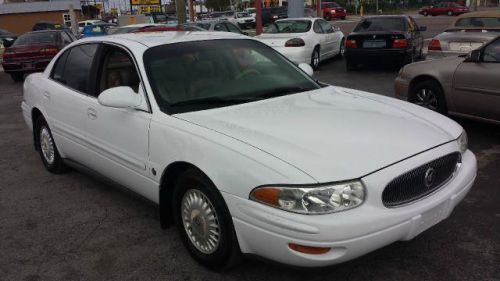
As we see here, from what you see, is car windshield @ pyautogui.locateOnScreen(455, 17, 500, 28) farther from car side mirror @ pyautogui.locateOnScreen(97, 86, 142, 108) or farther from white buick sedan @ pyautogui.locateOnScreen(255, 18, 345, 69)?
car side mirror @ pyautogui.locateOnScreen(97, 86, 142, 108)

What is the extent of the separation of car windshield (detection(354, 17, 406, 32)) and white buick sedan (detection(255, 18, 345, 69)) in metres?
1.16

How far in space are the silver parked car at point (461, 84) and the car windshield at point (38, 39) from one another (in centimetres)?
1139

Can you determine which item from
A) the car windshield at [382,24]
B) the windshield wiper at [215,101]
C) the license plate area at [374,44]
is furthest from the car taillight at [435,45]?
the windshield wiper at [215,101]

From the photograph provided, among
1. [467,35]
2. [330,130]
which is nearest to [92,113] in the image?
[330,130]

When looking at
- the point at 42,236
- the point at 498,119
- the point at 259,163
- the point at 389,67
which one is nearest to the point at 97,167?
the point at 42,236

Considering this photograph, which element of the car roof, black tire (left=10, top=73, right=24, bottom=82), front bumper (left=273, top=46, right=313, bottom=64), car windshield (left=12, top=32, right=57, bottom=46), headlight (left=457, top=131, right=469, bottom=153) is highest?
the car roof

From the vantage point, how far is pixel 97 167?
4.32 meters

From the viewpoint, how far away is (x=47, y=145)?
5352 millimetres

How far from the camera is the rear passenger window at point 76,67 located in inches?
177

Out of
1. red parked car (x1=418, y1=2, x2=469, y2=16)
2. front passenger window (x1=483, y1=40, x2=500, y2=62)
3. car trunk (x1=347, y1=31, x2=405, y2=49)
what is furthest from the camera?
red parked car (x1=418, y1=2, x2=469, y2=16)

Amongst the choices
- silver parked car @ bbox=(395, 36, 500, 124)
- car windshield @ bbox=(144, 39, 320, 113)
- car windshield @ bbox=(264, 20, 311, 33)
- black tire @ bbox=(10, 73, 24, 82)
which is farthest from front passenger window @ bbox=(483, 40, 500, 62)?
black tire @ bbox=(10, 73, 24, 82)

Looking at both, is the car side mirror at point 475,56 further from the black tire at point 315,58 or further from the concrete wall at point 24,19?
the concrete wall at point 24,19

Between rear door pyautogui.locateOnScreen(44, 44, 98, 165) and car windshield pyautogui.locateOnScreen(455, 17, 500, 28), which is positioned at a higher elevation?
car windshield pyautogui.locateOnScreen(455, 17, 500, 28)

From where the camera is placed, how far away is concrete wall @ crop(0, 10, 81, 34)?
48.7 meters
